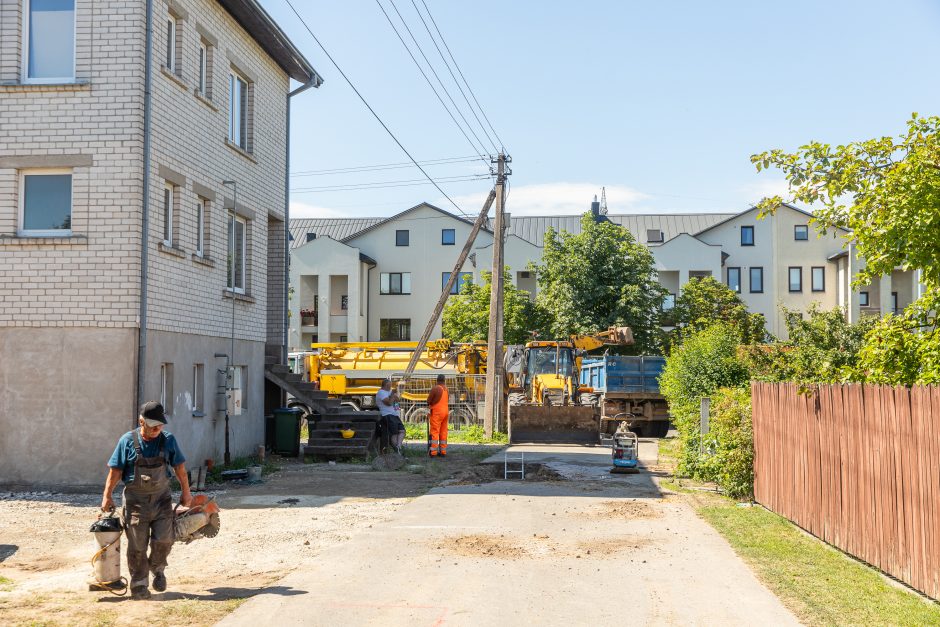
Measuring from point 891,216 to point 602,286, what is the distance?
36.8 m

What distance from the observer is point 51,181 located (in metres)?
15.4

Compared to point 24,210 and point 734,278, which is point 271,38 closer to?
point 24,210

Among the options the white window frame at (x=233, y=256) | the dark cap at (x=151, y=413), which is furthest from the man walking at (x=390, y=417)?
the dark cap at (x=151, y=413)

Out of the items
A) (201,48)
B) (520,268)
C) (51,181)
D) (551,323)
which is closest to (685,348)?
(201,48)

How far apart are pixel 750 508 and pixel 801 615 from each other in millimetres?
5959

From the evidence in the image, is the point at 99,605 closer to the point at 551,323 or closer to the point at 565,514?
the point at 565,514

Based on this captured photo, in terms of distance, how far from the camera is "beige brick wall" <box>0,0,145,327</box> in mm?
14883

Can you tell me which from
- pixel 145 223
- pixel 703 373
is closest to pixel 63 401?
pixel 145 223

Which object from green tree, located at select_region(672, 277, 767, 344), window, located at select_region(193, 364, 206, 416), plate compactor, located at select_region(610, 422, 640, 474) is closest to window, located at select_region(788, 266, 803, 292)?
green tree, located at select_region(672, 277, 767, 344)

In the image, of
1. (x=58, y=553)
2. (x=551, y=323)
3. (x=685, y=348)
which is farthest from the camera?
(x=551, y=323)

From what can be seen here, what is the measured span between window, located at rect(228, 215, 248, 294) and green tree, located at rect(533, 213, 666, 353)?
87.8ft

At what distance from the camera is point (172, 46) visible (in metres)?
16.6

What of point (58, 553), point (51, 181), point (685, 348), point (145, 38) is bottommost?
point (58, 553)

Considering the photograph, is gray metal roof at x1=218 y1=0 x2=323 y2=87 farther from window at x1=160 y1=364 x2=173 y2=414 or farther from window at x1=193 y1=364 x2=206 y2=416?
window at x1=160 y1=364 x2=173 y2=414
